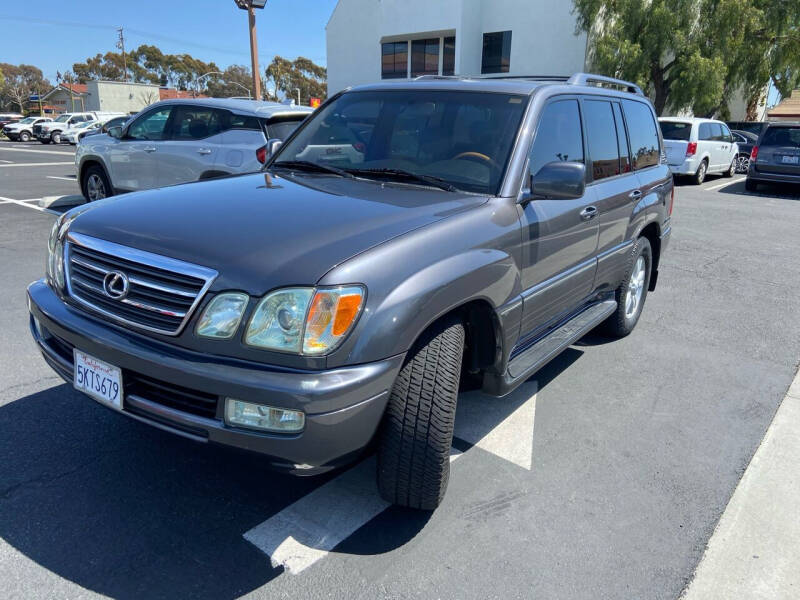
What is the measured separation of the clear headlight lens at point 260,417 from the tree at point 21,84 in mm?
103061

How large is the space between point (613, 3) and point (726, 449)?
2589cm

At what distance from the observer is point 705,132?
632 inches

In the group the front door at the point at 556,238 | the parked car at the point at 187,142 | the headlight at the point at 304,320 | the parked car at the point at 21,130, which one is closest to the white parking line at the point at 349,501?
the front door at the point at 556,238

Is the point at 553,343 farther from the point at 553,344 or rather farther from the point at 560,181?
the point at 560,181

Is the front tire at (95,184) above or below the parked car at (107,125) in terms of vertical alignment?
below

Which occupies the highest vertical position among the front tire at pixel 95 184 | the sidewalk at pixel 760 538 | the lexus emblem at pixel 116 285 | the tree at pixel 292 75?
the tree at pixel 292 75

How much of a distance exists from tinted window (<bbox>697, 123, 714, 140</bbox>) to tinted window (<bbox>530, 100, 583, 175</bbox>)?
13858 millimetres

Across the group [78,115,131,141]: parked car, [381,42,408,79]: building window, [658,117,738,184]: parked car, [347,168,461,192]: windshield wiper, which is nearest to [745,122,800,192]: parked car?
[658,117,738,184]: parked car

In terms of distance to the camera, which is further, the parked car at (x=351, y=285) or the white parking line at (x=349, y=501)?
the white parking line at (x=349, y=501)

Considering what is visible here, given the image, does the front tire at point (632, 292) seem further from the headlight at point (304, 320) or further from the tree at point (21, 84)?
the tree at point (21, 84)

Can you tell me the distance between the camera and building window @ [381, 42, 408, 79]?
33156 mm

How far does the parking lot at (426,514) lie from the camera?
2.31 m

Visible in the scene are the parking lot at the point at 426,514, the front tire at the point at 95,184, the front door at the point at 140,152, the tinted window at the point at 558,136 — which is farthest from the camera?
the front tire at the point at 95,184

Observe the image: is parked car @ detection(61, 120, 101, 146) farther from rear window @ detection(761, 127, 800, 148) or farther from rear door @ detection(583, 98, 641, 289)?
rear door @ detection(583, 98, 641, 289)
